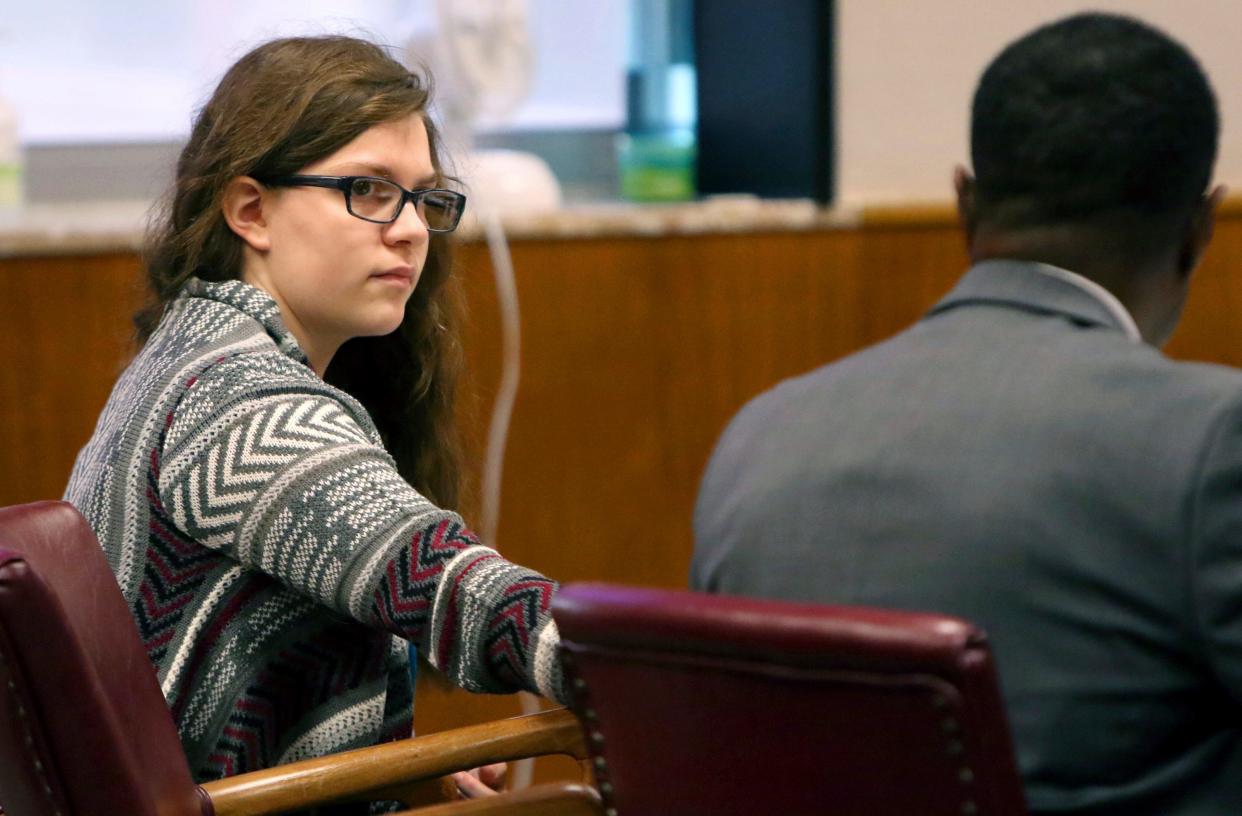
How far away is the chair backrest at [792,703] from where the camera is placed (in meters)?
0.85

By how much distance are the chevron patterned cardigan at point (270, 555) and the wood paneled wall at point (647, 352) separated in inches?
45.2

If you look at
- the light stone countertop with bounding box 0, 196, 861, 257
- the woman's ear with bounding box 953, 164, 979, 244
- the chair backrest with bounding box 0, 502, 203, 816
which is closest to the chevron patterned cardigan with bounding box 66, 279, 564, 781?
the chair backrest with bounding box 0, 502, 203, 816

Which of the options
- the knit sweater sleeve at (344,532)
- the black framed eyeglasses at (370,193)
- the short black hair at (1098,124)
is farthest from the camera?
the black framed eyeglasses at (370,193)

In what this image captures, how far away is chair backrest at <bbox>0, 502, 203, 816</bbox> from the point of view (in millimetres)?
1081

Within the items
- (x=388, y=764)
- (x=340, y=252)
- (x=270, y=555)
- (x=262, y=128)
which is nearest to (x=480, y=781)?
(x=388, y=764)

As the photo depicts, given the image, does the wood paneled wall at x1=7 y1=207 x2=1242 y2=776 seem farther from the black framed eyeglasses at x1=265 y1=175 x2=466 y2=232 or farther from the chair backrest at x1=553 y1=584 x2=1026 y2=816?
the chair backrest at x1=553 y1=584 x2=1026 y2=816

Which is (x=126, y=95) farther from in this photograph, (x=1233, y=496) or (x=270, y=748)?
(x=1233, y=496)

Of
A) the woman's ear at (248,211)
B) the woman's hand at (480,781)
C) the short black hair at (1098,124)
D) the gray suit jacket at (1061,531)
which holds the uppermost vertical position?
the short black hair at (1098,124)

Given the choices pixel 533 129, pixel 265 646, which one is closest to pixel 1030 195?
pixel 265 646

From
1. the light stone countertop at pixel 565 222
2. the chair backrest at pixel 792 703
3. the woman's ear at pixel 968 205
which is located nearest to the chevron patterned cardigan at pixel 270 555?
the chair backrest at pixel 792 703

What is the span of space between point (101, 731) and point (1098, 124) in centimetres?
81

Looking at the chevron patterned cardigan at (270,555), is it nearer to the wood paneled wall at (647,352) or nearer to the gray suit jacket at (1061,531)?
the gray suit jacket at (1061,531)

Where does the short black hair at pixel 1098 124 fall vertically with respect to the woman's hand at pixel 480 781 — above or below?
above

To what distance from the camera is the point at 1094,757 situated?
0.96m
